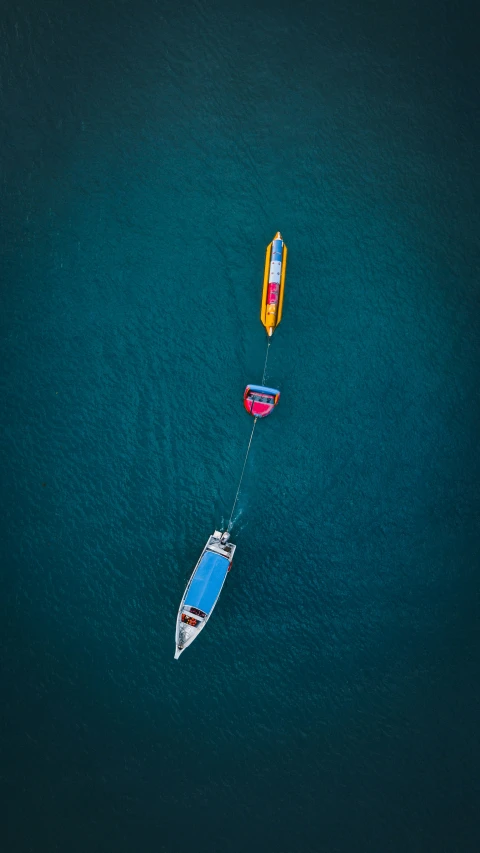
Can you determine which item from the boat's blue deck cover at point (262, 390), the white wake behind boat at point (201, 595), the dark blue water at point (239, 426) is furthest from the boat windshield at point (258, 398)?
the white wake behind boat at point (201, 595)

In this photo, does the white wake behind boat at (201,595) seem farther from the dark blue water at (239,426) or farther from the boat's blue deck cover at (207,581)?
the dark blue water at (239,426)

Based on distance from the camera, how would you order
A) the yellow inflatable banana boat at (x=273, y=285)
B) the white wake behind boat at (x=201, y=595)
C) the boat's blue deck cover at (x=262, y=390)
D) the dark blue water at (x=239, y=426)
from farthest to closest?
the yellow inflatable banana boat at (x=273, y=285) < the boat's blue deck cover at (x=262, y=390) < the dark blue water at (x=239, y=426) < the white wake behind boat at (x=201, y=595)

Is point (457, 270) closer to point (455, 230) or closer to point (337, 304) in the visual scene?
point (455, 230)

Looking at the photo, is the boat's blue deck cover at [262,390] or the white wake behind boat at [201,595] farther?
the boat's blue deck cover at [262,390]

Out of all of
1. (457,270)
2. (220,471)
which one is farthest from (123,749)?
(457,270)

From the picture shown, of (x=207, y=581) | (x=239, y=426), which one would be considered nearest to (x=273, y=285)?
(x=239, y=426)

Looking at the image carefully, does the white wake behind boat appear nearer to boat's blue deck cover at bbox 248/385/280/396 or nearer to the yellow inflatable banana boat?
boat's blue deck cover at bbox 248/385/280/396

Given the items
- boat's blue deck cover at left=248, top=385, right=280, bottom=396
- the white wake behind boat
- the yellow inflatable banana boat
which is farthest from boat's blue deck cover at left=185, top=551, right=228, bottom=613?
the yellow inflatable banana boat
